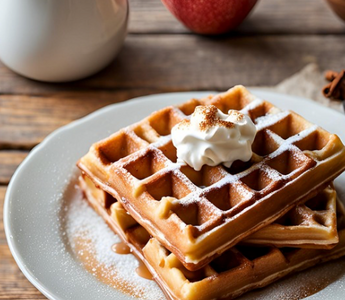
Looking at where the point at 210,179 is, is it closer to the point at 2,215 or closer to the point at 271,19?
the point at 2,215

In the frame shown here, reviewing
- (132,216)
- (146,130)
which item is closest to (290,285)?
(132,216)

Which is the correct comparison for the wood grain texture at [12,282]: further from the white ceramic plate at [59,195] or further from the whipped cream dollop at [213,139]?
the whipped cream dollop at [213,139]

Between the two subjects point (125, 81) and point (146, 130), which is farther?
point (125, 81)

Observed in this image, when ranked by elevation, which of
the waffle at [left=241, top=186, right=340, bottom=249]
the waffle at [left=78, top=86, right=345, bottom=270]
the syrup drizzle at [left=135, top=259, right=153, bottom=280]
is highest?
the waffle at [left=78, top=86, right=345, bottom=270]

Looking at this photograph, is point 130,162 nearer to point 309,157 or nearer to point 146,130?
point 146,130

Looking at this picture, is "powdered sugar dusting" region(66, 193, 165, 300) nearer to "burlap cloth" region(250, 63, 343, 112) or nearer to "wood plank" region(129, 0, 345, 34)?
"burlap cloth" region(250, 63, 343, 112)

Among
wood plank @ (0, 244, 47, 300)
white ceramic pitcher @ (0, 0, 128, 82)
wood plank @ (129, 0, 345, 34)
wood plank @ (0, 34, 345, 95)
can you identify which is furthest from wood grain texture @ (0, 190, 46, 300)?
wood plank @ (129, 0, 345, 34)
